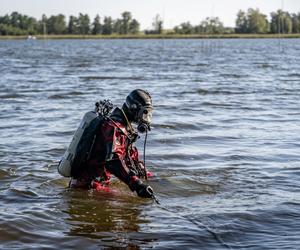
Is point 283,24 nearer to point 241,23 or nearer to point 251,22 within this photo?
point 251,22

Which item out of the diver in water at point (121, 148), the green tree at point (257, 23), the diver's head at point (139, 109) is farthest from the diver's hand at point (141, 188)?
the green tree at point (257, 23)

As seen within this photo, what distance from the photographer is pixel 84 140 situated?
6746 mm

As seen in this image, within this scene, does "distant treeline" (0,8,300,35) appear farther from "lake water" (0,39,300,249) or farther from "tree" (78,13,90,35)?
"lake water" (0,39,300,249)

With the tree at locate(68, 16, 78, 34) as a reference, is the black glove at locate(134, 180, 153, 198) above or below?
below

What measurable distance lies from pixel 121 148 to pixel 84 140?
432 mm

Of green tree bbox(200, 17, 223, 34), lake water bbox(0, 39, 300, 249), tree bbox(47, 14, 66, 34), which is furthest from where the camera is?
tree bbox(47, 14, 66, 34)

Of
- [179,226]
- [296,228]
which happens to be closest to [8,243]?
[179,226]

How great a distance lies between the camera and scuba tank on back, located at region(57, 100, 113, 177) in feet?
22.0

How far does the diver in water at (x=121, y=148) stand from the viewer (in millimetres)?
6438

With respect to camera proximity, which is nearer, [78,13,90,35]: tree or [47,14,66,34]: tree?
[78,13,90,35]: tree

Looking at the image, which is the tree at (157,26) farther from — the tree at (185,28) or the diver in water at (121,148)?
the diver in water at (121,148)

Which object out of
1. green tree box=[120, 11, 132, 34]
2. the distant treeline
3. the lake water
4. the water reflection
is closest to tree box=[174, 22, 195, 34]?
the distant treeline

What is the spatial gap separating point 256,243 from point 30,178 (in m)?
4.03

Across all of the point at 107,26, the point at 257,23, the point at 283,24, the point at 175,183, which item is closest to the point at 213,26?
the point at 257,23
